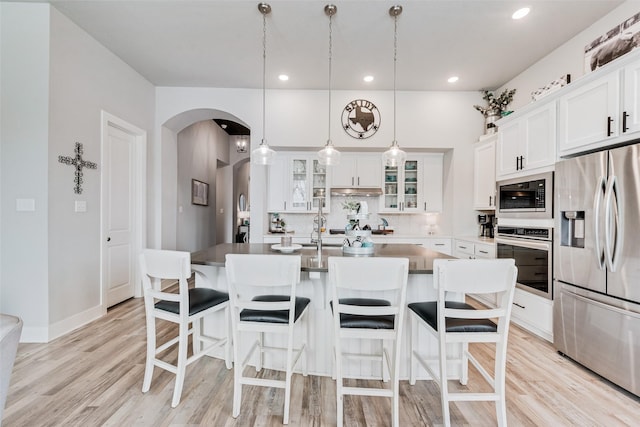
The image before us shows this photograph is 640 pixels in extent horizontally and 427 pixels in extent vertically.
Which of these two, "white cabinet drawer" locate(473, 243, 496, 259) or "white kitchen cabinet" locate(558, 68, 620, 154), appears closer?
"white kitchen cabinet" locate(558, 68, 620, 154)

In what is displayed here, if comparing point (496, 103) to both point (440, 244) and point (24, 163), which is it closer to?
point (440, 244)

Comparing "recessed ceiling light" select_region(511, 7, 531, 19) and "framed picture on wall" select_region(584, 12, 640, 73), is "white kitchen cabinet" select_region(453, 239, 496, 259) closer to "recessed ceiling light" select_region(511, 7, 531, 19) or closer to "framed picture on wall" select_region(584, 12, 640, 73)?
"framed picture on wall" select_region(584, 12, 640, 73)

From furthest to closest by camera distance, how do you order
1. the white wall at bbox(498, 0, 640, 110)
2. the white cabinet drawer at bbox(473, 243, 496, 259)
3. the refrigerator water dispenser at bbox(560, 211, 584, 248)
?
the white cabinet drawer at bbox(473, 243, 496, 259) → the white wall at bbox(498, 0, 640, 110) → the refrigerator water dispenser at bbox(560, 211, 584, 248)

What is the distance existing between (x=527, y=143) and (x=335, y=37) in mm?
2295

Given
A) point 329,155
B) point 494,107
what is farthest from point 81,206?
point 494,107

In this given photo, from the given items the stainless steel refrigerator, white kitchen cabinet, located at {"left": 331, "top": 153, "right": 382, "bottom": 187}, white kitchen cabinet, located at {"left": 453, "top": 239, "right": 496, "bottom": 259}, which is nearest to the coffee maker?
white kitchen cabinet, located at {"left": 453, "top": 239, "right": 496, "bottom": 259}

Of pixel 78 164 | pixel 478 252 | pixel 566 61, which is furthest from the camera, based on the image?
pixel 478 252

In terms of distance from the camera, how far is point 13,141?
2.65m

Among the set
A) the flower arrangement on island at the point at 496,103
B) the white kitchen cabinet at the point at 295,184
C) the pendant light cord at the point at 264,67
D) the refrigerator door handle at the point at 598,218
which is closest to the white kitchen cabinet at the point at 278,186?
the white kitchen cabinet at the point at 295,184

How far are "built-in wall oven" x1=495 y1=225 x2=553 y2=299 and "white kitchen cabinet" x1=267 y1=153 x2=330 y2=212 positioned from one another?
2.56 m

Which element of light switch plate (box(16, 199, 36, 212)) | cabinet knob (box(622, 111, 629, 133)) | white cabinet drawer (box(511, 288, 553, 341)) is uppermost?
cabinet knob (box(622, 111, 629, 133))

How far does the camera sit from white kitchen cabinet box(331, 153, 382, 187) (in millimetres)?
4754

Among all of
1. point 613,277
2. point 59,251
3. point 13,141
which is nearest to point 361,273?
point 613,277

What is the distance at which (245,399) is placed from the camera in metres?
1.91
